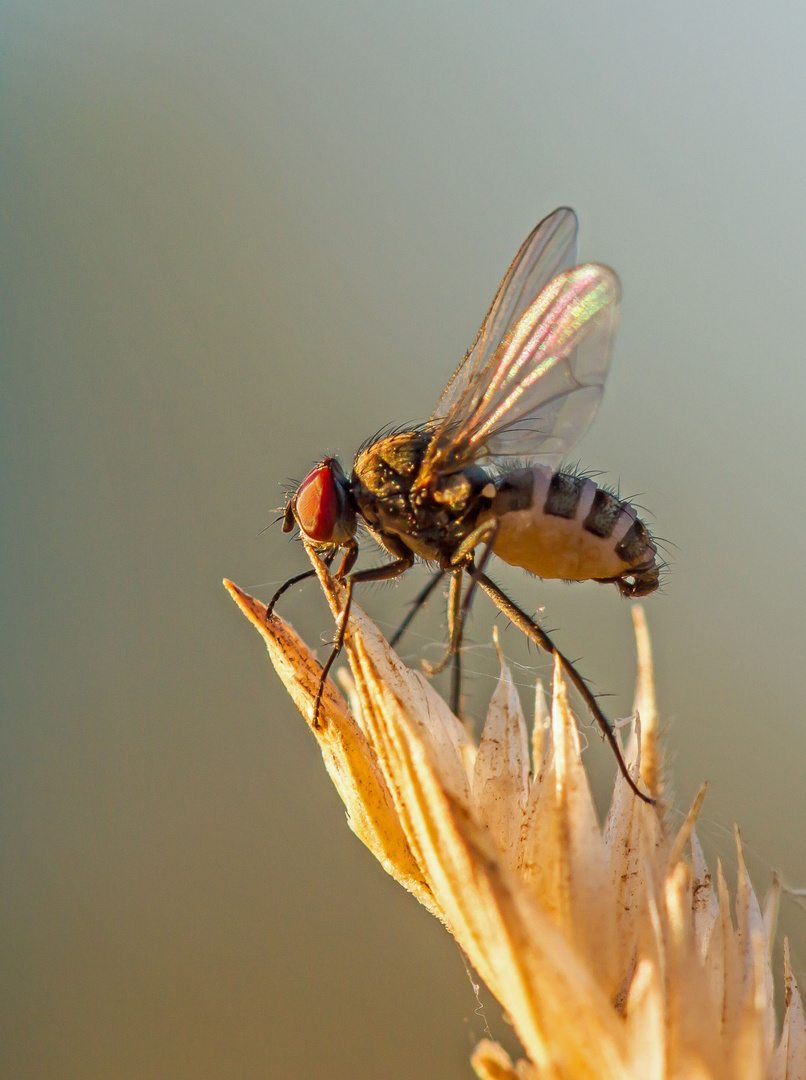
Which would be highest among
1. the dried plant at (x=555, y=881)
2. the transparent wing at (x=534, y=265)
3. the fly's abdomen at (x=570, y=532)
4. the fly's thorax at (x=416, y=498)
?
the transparent wing at (x=534, y=265)

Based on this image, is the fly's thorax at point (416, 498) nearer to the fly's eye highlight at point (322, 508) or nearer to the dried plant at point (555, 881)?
the fly's eye highlight at point (322, 508)

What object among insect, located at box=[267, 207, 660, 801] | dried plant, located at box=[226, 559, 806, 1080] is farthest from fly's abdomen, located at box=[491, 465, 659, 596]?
dried plant, located at box=[226, 559, 806, 1080]

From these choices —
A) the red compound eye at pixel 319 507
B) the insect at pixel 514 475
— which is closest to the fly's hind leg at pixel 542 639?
the insect at pixel 514 475

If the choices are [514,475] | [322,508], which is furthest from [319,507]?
[514,475]

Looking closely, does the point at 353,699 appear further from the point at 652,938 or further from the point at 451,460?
the point at 451,460

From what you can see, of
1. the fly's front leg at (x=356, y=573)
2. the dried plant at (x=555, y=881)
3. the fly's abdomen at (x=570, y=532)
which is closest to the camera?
the dried plant at (x=555, y=881)

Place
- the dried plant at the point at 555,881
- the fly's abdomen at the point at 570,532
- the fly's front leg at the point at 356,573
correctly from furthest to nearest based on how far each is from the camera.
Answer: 1. the fly's abdomen at the point at 570,532
2. the fly's front leg at the point at 356,573
3. the dried plant at the point at 555,881

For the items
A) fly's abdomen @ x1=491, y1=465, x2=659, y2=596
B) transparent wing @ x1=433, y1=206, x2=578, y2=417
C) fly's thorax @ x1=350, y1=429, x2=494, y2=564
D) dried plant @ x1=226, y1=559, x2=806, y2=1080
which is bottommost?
dried plant @ x1=226, y1=559, x2=806, y2=1080

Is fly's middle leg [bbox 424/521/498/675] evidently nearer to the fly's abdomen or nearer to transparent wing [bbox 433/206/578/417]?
the fly's abdomen
